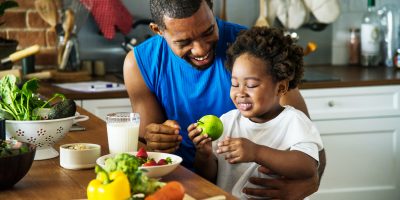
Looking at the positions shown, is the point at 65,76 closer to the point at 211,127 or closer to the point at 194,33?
the point at 194,33

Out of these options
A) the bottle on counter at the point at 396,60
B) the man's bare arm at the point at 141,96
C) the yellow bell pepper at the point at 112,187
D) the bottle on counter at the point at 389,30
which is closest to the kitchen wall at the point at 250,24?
the bottle on counter at the point at 389,30

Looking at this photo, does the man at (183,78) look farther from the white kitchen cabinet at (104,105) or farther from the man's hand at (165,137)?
the white kitchen cabinet at (104,105)

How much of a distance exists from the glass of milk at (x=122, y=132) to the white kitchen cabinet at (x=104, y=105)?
4.90 feet

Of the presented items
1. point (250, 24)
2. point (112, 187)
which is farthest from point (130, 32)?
point (112, 187)

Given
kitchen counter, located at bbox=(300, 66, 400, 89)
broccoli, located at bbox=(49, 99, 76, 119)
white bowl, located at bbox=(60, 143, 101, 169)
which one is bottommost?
kitchen counter, located at bbox=(300, 66, 400, 89)

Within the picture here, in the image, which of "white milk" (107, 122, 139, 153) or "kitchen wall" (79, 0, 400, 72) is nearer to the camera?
"white milk" (107, 122, 139, 153)

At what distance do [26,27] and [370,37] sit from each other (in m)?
1.96

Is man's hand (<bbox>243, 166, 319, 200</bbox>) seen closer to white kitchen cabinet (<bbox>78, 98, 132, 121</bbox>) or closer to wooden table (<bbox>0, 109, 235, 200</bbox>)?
wooden table (<bbox>0, 109, 235, 200</bbox>)

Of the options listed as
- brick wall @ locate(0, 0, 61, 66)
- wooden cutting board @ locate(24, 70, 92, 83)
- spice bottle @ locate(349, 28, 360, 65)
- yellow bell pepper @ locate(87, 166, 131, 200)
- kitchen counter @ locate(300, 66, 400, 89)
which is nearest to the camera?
yellow bell pepper @ locate(87, 166, 131, 200)

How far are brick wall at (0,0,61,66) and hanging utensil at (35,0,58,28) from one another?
56 mm

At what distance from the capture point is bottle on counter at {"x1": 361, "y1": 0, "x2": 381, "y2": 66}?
14.3ft

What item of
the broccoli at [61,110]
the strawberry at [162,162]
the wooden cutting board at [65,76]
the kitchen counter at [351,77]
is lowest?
the kitchen counter at [351,77]

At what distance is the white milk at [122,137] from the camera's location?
2033mm

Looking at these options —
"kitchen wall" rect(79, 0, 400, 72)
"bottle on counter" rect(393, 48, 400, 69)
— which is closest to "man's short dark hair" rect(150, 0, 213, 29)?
"kitchen wall" rect(79, 0, 400, 72)
